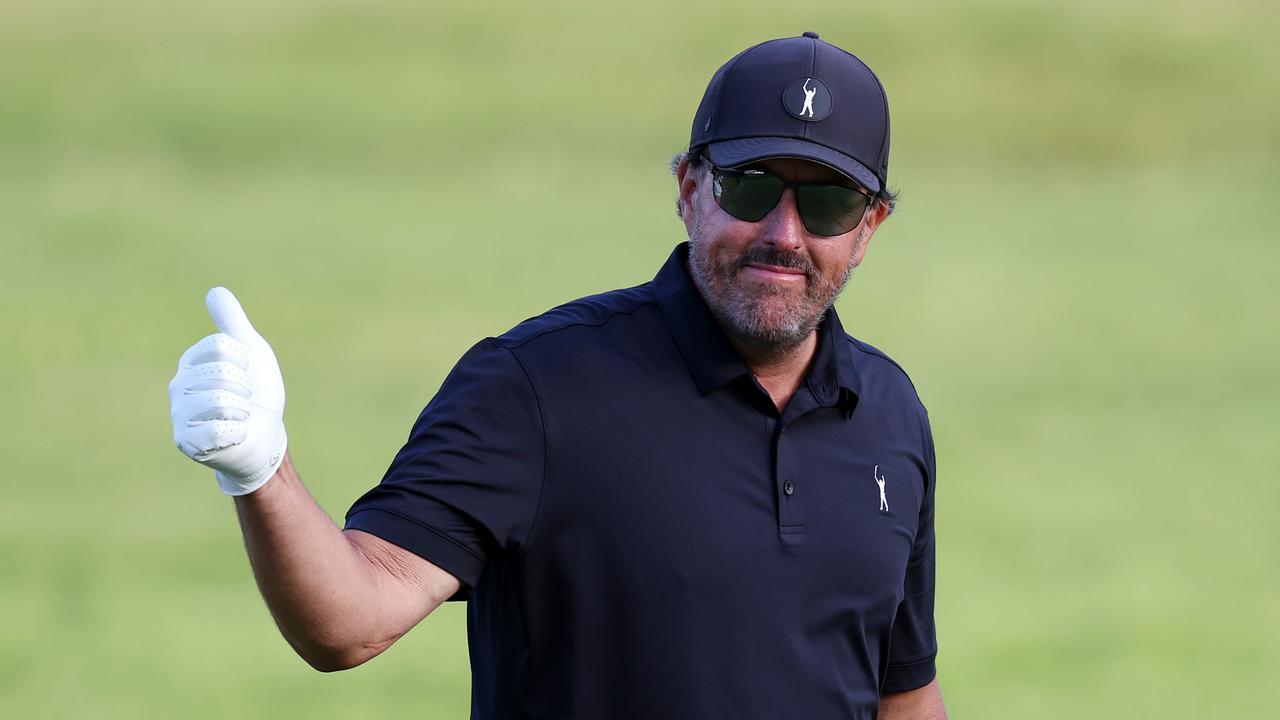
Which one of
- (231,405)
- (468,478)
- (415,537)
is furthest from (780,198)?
(231,405)

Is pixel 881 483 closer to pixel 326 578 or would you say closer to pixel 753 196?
pixel 753 196

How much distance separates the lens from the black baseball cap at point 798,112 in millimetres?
3152

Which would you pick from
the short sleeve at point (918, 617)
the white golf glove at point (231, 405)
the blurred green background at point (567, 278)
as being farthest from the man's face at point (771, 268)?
the blurred green background at point (567, 278)

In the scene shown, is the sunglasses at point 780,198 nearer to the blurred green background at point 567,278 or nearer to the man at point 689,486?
the man at point 689,486

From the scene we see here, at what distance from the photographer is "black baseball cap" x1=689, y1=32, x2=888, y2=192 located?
10.3 feet

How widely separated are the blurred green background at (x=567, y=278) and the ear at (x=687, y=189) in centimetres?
719

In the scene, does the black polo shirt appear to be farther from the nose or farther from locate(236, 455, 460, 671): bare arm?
the nose

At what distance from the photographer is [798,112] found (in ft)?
10.4

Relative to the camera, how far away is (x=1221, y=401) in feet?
56.4

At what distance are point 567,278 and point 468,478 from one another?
16157mm

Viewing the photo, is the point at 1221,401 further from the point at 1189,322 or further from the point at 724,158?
the point at 724,158

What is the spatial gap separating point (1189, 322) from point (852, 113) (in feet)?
54.7

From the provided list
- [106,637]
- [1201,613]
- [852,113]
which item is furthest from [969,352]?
[852,113]

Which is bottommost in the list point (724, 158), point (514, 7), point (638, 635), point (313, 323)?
point (638, 635)
